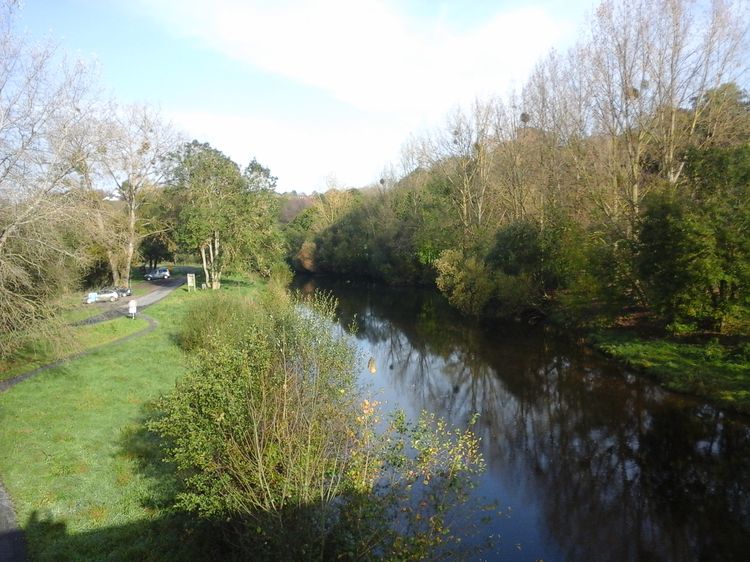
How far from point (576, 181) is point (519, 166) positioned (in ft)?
17.4

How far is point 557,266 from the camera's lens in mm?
28219

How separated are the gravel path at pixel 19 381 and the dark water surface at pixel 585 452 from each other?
740 cm

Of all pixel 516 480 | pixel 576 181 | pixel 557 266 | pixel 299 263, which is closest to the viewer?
pixel 516 480

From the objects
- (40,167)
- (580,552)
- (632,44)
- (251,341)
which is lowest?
(580,552)

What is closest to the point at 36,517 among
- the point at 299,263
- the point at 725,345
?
the point at 725,345

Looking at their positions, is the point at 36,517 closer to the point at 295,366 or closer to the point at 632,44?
the point at 295,366

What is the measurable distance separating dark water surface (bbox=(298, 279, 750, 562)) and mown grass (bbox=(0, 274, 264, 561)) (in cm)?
586

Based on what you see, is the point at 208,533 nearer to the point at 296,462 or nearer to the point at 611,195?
the point at 296,462

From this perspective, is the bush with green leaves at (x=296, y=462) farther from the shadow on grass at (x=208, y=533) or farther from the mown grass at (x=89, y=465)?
the mown grass at (x=89, y=465)

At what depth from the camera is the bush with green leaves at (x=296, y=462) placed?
6.35 metres

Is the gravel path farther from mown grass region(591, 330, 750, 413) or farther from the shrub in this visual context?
the shrub

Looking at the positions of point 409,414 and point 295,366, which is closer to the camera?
point 295,366

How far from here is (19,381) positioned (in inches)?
633

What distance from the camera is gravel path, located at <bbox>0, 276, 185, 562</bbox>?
7945mm
